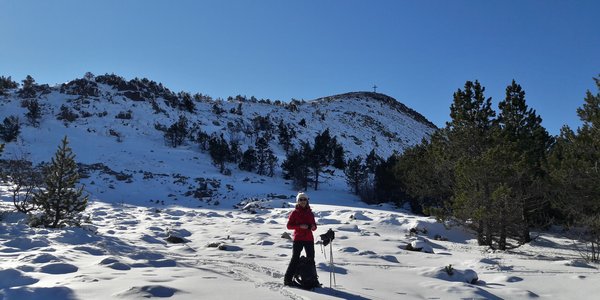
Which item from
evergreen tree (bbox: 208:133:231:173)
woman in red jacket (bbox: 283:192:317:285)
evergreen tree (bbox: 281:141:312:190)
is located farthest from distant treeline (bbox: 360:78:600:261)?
evergreen tree (bbox: 208:133:231:173)

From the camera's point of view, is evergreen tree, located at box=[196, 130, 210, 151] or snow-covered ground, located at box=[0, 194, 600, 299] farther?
evergreen tree, located at box=[196, 130, 210, 151]

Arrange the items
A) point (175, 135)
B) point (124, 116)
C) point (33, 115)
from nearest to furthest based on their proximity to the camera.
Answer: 1. point (33, 115)
2. point (175, 135)
3. point (124, 116)

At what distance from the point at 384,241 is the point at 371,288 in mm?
7022

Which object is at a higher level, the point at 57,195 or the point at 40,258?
the point at 57,195

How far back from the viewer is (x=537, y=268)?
994 cm

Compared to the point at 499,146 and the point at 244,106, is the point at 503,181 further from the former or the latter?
the point at 244,106

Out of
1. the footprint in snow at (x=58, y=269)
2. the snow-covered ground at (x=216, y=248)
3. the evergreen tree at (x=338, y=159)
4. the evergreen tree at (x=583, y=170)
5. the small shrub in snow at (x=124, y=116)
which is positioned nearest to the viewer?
the snow-covered ground at (x=216, y=248)

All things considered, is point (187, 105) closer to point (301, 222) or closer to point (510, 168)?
point (510, 168)

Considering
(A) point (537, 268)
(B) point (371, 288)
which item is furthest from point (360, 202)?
(B) point (371, 288)

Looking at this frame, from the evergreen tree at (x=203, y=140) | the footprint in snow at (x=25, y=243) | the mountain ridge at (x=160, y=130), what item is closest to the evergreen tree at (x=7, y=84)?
the mountain ridge at (x=160, y=130)

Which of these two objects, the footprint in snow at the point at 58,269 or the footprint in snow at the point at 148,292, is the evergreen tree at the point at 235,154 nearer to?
the footprint in snow at the point at 58,269

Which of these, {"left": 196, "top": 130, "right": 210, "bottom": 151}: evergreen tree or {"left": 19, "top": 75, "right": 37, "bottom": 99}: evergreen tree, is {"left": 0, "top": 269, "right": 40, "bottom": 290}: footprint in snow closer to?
{"left": 196, "top": 130, "right": 210, "bottom": 151}: evergreen tree

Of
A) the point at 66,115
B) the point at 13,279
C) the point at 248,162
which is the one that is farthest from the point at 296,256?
the point at 66,115

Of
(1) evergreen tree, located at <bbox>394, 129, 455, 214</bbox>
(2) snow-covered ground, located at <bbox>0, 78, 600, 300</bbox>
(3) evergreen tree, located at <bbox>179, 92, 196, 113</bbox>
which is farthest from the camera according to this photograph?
(3) evergreen tree, located at <bbox>179, 92, 196, 113</bbox>
